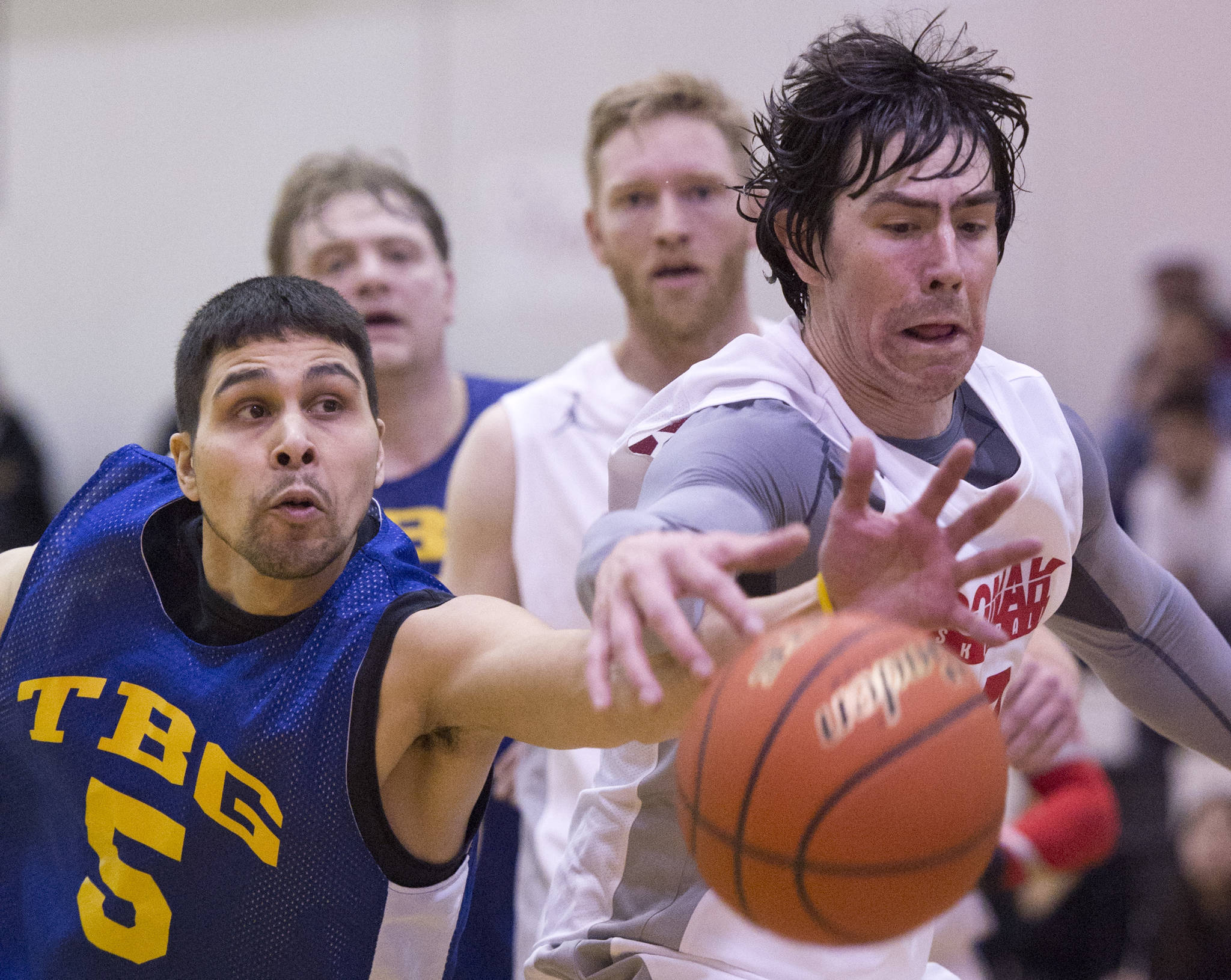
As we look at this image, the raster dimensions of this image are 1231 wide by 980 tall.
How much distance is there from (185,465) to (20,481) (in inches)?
215

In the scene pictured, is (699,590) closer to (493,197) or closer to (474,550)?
(474,550)

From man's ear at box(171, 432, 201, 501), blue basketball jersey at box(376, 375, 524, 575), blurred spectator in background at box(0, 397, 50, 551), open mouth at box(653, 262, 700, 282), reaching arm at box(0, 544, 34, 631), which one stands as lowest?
blurred spectator in background at box(0, 397, 50, 551)

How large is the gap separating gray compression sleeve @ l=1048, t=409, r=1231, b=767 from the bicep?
1680mm

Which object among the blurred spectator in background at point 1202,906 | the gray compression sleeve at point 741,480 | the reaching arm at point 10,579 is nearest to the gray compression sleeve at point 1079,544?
the gray compression sleeve at point 741,480

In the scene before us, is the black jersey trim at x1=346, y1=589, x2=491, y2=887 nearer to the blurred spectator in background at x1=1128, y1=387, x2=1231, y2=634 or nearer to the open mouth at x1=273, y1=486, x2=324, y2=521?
the open mouth at x1=273, y1=486, x2=324, y2=521

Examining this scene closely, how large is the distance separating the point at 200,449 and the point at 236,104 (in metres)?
7.98

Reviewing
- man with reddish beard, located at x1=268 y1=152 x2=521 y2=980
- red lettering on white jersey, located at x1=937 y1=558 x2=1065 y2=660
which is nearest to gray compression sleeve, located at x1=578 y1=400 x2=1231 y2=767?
red lettering on white jersey, located at x1=937 y1=558 x2=1065 y2=660

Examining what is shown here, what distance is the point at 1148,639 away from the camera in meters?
3.21

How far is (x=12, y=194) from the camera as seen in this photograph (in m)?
10.5

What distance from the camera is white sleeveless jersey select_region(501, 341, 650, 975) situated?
4180mm

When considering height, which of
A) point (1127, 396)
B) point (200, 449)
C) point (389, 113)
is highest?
point (389, 113)

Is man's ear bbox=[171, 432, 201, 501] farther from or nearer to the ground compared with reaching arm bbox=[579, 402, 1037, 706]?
nearer to the ground

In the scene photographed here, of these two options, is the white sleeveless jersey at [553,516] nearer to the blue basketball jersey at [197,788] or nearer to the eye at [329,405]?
the blue basketball jersey at [197,788]

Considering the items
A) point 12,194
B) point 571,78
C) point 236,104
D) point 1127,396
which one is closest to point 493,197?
point 571,78
